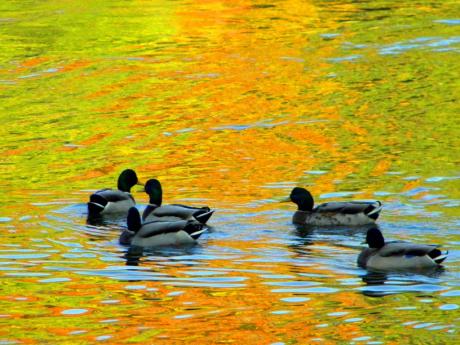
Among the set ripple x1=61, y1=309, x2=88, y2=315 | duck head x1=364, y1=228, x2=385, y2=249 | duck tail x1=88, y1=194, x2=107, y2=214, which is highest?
duck head x1=364, y1=228, x2=385, y2=249

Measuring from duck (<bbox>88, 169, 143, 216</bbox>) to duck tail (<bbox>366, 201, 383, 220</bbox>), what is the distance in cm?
389

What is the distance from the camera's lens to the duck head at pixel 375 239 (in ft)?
57.3

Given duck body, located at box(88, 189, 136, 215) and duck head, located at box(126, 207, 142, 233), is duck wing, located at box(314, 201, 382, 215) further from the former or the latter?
duck body, located at box(88, 189, 136, 215)

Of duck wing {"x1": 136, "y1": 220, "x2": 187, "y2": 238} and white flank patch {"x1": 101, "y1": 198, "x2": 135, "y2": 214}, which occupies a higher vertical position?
duck wing {"x1": 136, "y1": 220, "x2": 187, "y2": 238}

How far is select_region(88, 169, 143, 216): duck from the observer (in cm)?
2069

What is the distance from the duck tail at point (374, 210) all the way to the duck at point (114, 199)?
12.8ft

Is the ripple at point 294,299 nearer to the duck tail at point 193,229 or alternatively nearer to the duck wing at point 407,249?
the duck wing at point 407,249

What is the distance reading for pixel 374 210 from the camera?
63.2ft

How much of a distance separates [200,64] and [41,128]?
766cm

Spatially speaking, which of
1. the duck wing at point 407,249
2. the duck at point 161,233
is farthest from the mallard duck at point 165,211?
the duck wing at point 407,249

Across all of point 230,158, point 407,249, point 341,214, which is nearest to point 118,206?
point 341,214

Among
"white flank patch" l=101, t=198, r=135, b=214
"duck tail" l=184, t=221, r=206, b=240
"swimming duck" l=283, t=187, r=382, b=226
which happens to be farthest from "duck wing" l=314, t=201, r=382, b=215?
"white flank patch" l=101, t=198, r=135, b=214

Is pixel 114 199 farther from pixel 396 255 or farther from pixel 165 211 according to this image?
pixel 396 255

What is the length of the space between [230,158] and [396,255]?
749 cm
